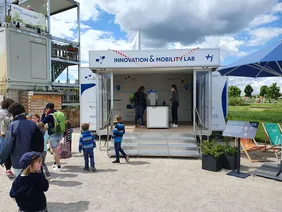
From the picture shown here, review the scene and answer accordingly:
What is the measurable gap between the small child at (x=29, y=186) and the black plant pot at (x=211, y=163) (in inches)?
150

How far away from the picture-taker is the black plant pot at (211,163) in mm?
5191

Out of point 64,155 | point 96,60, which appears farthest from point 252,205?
point 96,60

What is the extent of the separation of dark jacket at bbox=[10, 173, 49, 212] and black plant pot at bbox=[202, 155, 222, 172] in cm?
380

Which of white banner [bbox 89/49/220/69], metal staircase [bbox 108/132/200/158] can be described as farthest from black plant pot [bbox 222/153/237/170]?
white banner [bbox 89/49/220/69]

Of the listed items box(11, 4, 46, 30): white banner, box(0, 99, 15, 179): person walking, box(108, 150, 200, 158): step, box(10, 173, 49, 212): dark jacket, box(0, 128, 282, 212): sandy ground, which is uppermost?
box(11, 4, 46, 30): white banner

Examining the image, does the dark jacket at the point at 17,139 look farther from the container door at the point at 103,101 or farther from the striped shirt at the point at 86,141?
the container door at the point at 103,101

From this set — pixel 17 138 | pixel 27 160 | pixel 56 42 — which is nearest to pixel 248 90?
pixel 56 42

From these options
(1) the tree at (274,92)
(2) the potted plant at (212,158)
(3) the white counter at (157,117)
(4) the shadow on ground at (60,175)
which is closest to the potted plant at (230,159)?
(2) the potted plant at (212,158)

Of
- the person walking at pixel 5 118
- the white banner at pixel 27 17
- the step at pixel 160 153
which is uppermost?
the white banner at pixel 27 17

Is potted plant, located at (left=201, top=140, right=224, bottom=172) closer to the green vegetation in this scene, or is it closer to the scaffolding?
the green vegetation

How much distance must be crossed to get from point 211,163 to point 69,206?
3084 millimetres

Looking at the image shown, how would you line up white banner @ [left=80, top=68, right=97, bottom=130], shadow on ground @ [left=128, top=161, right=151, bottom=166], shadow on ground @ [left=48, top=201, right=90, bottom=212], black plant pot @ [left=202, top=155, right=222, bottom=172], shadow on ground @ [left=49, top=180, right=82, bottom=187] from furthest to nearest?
1. white banner @ [left=80, top=68, right=97, bottom=130]
2. shadow on ground @ [left=128, top=161, right=151, bottom=166]
3. black plant pot @ [left=202, top=155, right=222, bottom=172]
4. shadow on ground @ [left=49, top=180, right=82, bottom=187]
5. shadow on ground @ [left=48, top=201, right=90, bottom=212]

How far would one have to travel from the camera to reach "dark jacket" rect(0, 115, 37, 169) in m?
3.20

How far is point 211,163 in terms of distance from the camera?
524 cm
